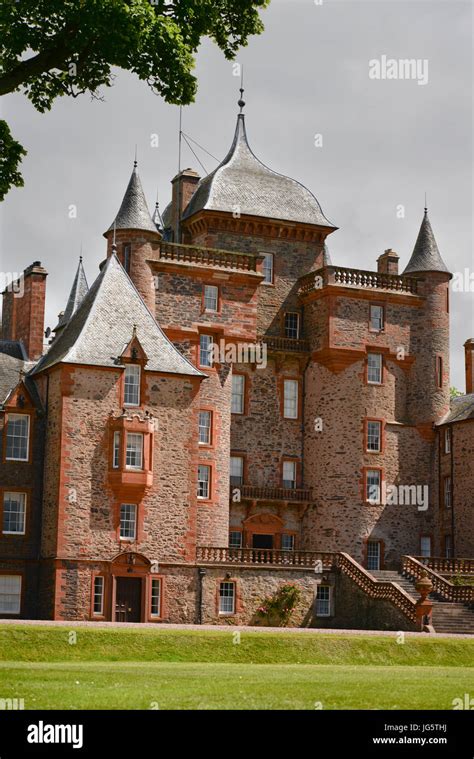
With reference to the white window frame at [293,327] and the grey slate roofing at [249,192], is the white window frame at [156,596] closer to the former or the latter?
the white window frame at [293,327]

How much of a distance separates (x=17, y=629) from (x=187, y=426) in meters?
12.7

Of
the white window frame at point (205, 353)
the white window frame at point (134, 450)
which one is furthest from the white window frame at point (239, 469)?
the white window frame at point (134, 450)

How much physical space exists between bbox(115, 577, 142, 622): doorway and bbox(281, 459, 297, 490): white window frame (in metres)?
11.9

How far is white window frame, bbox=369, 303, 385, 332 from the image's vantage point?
56.8 metres

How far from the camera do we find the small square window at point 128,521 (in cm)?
4584

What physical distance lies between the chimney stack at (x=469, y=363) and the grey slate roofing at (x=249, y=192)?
9.06 m

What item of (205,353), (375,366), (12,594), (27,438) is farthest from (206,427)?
(12,594)

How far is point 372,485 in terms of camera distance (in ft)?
183

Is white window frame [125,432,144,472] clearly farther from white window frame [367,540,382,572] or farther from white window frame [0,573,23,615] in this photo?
white window frame [367,540,382,572]

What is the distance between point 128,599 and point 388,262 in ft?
78.1

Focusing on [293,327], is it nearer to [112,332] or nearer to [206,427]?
[206,427]

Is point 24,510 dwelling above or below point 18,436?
below
